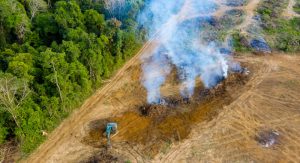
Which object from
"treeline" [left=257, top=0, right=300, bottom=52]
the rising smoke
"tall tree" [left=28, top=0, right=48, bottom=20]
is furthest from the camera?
"treeline" [left=257, top=0, right=300, bottom=52]

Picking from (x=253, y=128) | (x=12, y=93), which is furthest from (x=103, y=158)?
(x=253, y=128)

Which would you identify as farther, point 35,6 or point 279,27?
point 279,27

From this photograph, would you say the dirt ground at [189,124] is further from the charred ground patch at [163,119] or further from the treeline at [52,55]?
the treeline at [52,55]

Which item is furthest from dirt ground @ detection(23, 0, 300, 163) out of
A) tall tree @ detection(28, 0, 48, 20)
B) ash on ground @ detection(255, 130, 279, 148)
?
tall tree @ detection(28, 0, 48, 20)

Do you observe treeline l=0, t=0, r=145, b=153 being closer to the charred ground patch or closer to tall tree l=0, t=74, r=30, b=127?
tall tree l=0, t=74, r=30, b=127

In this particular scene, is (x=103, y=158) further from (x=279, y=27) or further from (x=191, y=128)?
(x=279, y=27)

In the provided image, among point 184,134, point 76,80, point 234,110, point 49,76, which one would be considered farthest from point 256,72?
point 49,76
